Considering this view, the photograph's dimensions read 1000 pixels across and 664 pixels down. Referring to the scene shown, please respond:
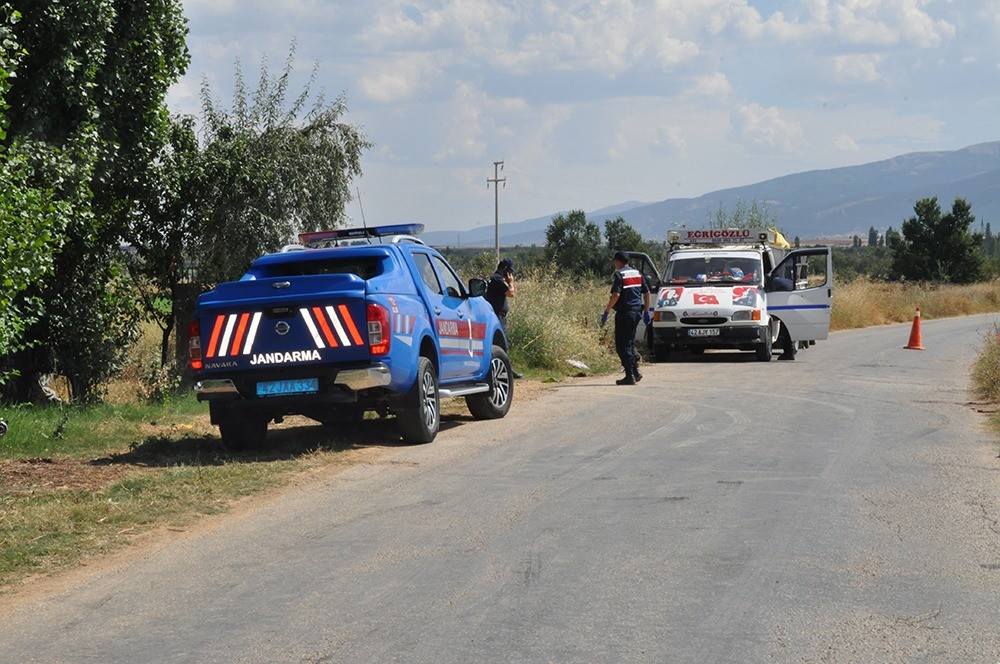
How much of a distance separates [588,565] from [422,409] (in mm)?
4942

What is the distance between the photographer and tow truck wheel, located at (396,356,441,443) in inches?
430

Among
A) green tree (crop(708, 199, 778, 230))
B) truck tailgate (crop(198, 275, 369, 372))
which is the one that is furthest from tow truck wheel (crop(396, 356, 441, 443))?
green tree (crop(708, 199, 778, 230))

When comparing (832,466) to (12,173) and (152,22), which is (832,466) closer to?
(12,173)

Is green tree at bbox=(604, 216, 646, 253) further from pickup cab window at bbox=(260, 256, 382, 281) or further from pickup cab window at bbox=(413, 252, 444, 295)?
pickup cab window at bbox=(260, 256, 382, 281)

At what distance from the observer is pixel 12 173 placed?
1114cm

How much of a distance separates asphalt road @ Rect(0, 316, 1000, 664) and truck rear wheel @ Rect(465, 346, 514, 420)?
1898mm

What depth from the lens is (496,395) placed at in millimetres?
13594

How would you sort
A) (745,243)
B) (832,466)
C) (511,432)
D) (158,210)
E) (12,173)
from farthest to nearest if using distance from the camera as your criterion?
(745,243), (158,210), (511,432), (12,173), (832,466)

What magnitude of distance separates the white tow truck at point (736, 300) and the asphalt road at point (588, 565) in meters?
10.0

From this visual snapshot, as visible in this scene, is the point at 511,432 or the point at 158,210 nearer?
the point at 511,432

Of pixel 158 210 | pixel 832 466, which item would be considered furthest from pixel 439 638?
pixel 158 210

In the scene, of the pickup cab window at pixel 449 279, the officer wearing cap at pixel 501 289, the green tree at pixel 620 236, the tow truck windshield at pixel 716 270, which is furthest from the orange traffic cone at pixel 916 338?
the green tree at pixel 620 236

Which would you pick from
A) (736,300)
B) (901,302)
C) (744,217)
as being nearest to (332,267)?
(736,300)

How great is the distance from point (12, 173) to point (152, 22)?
16.2ft
